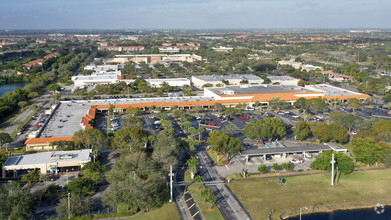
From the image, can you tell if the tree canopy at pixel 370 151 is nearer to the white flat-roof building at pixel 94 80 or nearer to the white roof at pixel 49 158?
the white roof at pixel 49 158

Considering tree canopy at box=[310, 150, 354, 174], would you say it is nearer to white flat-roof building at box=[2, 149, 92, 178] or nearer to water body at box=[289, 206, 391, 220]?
water body at box=[289, 206, 391, 220]

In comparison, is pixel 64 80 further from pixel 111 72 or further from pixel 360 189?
pixel 360 189

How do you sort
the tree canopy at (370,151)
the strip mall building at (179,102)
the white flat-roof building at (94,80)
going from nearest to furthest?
the tree canopy at (370,151), the strip mall building at (179,102), the white flat-roof building at (94,80)

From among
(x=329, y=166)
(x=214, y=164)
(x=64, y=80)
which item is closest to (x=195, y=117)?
(x=214, y=164)

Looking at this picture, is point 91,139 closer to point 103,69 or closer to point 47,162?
point 47,162

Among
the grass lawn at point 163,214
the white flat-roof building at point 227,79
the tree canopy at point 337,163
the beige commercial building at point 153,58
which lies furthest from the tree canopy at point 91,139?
the beige commercial building at point 153,58
